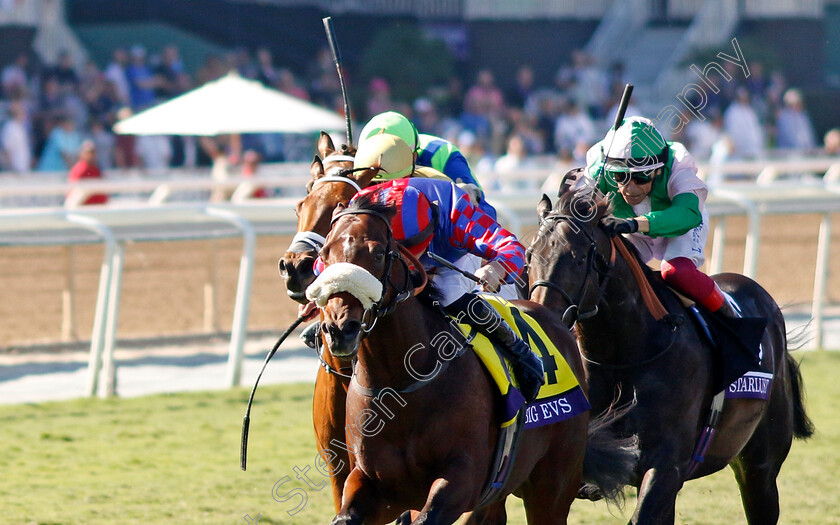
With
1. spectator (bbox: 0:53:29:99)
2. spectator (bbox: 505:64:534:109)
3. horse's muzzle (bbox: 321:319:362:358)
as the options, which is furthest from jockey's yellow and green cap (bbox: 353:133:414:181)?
spectator (bbox: 505:64:534:109)

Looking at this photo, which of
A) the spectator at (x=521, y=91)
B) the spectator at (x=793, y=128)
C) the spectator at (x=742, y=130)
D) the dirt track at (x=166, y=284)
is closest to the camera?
the dirt track at (x=166, y=284)

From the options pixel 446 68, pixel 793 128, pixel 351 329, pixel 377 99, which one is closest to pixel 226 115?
pixel 377 99

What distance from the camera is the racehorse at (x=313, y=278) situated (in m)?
3.77

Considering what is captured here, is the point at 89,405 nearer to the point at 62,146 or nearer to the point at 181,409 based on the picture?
the point at 181,409

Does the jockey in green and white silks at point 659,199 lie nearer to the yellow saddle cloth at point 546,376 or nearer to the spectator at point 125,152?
the yellow saddle cloth at point 546,376

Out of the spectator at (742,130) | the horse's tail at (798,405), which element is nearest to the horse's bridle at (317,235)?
the horse's tail at (798,405)

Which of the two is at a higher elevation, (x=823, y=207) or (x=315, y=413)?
(x=823, y=207)

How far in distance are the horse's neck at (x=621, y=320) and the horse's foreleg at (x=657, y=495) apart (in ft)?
1.42

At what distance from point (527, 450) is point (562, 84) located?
18337 millimetres

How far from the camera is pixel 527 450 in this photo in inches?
149

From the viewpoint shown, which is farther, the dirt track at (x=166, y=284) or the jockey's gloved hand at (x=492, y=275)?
the dirt track at (x=166, y=284)

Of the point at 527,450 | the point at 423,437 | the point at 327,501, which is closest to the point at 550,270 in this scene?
the point at 527,450

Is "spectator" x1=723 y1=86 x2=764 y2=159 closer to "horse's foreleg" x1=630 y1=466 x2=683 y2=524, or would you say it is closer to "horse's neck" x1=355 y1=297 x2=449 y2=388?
"horse's foreleg" x1=630 y1=466 x2=683 y2=524

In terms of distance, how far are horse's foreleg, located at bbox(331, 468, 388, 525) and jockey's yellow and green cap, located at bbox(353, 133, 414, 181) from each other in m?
1.10
